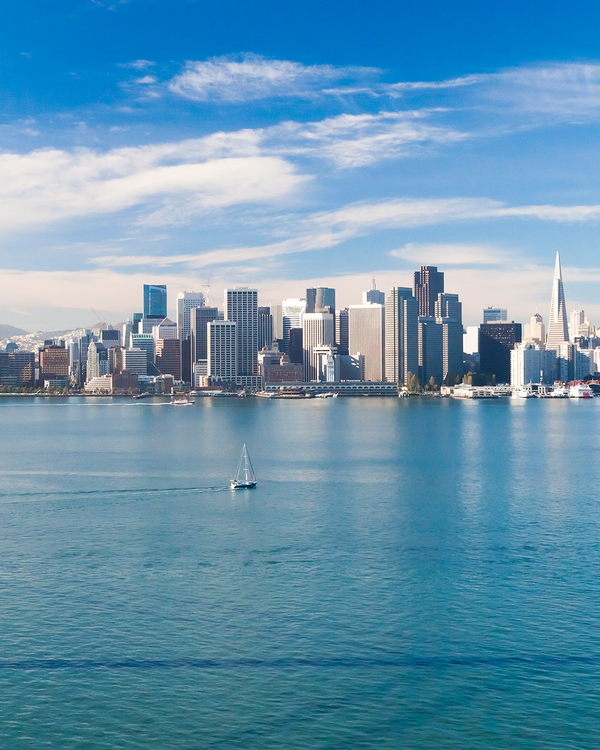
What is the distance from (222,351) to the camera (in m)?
151

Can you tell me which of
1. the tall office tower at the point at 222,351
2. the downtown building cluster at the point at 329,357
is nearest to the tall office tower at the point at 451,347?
the downtown building cluster at the point at 329,357

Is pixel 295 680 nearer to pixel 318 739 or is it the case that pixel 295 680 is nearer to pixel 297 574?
pixel 318 739

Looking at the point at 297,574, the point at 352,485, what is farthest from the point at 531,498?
the point at 297,574

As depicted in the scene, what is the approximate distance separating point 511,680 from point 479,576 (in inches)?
A: 187

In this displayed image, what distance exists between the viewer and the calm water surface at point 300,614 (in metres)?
10.2

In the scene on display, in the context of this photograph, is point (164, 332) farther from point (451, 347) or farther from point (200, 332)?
point (451, 347)

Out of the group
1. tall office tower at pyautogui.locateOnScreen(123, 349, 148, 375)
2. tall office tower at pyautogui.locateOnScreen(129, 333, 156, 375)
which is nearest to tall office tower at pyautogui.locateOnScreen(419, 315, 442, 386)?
tall office tower at pyautogui.locateOnScreen(129, 333, 156, 375)

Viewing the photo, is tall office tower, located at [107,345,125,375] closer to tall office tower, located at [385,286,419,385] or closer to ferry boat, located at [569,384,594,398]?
tall office tower, located at [385,286,419,385]

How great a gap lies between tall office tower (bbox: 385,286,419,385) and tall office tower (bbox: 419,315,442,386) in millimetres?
1340

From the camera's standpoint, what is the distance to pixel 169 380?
14412 centimetres

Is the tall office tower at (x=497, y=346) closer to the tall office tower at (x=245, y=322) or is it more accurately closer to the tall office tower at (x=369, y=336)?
the tall office tower at (x=369, y=336)

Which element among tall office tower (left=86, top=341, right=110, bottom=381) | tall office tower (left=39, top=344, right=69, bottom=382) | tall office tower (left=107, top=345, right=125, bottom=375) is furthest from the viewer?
tall office tower (left=107, top=345, right=125, bottom=375)

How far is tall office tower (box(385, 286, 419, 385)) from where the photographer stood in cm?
14662

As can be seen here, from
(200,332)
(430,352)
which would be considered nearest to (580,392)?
(430,352)
